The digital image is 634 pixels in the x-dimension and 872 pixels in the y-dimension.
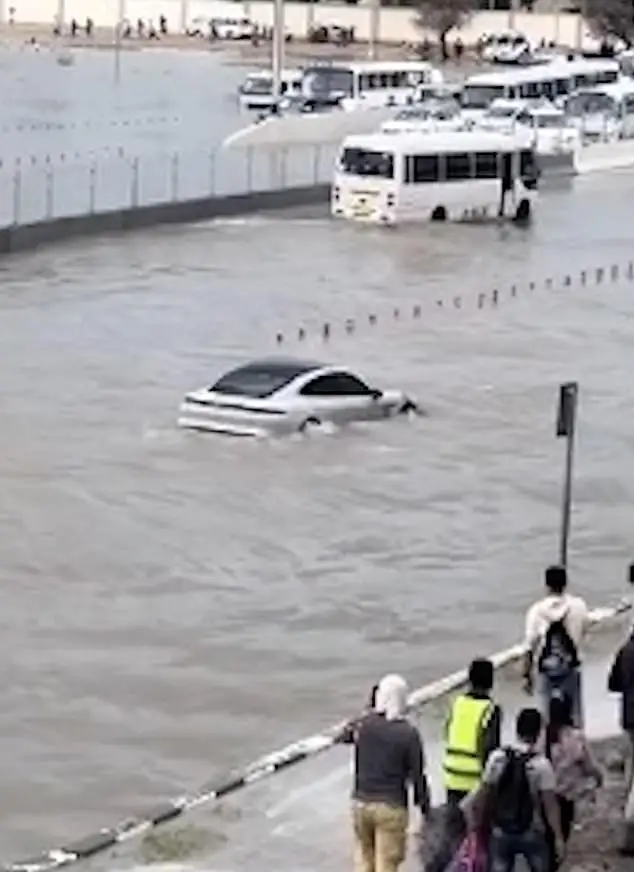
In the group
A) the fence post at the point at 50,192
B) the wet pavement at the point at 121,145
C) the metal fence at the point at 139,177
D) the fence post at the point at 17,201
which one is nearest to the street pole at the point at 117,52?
the wet pavement at the point at 121,145

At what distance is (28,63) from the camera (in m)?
110

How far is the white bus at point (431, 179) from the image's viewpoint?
50281mm

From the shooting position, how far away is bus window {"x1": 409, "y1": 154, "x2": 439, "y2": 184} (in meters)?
50.4

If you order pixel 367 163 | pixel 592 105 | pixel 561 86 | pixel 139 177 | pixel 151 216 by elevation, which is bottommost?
pixel 561 86

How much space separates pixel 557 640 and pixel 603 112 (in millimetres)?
56087

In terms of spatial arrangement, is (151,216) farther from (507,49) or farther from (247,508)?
(507,49)

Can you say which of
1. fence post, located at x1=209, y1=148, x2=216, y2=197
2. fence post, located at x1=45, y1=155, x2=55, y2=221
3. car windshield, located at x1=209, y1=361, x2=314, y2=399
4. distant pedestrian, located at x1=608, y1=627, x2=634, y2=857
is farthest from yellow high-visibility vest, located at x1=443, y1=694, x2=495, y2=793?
A: fence post, located at x1=209, y1=148, x2=216, y2=197

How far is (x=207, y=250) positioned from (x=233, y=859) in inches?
1310

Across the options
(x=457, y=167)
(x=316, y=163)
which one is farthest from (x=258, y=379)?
(x=316, y=163)

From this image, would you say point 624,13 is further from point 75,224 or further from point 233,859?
point 233,859

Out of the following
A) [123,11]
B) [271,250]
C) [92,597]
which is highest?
[92,597]

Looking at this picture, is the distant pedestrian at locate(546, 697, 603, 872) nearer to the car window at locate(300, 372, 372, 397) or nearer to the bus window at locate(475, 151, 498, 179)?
the car window at locate(300, 372, 372, 397)

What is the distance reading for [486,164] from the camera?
5203cm

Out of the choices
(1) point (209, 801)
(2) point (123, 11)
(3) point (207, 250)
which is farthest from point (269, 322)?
(2) point (123, 11)
